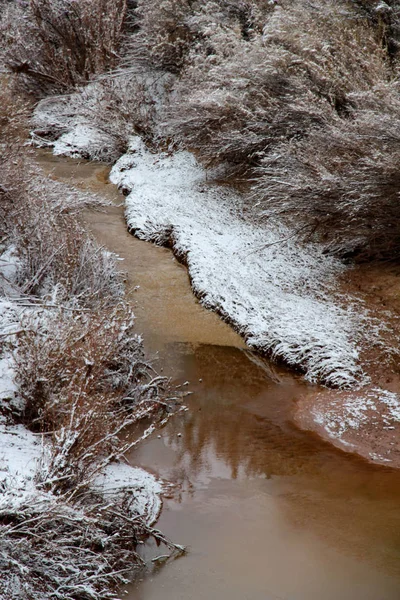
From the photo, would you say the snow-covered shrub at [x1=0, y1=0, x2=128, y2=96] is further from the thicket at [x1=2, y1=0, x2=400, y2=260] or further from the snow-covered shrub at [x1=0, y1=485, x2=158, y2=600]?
the snow-covered shrub at [x1=0, y1=485, x2=158, y2=600]

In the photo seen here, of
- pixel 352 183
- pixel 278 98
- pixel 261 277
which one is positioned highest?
pixel 278 98

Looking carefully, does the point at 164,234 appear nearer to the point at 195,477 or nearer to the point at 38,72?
the point at 195,477

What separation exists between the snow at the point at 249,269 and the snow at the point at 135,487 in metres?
2.24

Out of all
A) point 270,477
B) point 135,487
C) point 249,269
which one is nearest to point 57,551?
point 135,487

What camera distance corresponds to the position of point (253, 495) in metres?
4.68

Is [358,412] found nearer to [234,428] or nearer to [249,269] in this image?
[234,428]

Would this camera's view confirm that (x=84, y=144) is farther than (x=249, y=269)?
Yes

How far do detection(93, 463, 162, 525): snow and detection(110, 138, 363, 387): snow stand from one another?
2236 mm

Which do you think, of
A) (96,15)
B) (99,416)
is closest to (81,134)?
(96,15)

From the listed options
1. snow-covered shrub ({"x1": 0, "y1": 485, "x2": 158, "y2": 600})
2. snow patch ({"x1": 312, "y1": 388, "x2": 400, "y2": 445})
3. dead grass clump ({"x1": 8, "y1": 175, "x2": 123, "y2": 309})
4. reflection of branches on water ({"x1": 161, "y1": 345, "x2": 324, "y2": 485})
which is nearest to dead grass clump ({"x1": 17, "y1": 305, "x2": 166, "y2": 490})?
snow-covered shrub ({"x1": 0, "y1": 485, "x2": 158, "y2": 600})

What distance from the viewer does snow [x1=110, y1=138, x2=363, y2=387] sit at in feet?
21.5

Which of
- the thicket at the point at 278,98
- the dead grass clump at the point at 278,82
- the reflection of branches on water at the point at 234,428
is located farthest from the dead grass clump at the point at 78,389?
the dead grass clump at the point at 278,82

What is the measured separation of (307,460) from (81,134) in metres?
10.6

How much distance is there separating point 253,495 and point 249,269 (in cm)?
395
